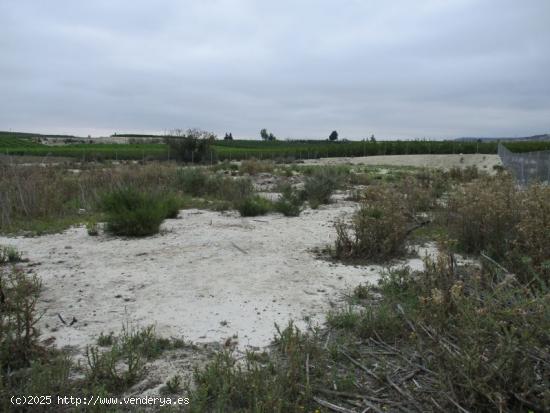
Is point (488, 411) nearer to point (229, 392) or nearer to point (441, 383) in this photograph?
point (441, 383)

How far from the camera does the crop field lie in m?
2.71

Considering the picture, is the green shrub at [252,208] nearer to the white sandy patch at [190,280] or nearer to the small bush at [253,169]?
the white sandy patch at [190,280]

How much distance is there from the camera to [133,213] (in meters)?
7.72

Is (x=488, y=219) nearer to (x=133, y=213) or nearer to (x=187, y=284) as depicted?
(x=187, y=284)

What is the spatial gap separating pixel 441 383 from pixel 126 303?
3218mm

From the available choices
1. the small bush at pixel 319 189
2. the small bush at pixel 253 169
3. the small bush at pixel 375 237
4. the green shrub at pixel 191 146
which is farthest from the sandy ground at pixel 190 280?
the green shrub at pixel 191 146

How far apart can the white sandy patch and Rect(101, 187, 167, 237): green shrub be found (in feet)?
0.97

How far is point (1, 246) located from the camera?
6801mm

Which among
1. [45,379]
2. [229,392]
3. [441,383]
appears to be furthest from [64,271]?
[441,383]

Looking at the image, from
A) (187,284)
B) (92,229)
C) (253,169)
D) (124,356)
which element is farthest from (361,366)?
(253,169)

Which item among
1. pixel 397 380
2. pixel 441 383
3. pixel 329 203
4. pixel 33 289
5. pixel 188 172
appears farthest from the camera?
pixel 188 172

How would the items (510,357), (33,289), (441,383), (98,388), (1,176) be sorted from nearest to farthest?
(510,357) < (441,383) < (98,388) < (33,289) < (1,176)

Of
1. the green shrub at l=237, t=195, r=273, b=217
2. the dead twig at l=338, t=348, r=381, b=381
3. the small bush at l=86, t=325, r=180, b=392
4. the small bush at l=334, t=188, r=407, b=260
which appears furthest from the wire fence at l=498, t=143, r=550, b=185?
the small bush at l=86, t=325, r=180, b=392

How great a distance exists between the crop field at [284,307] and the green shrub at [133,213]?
3 cm
